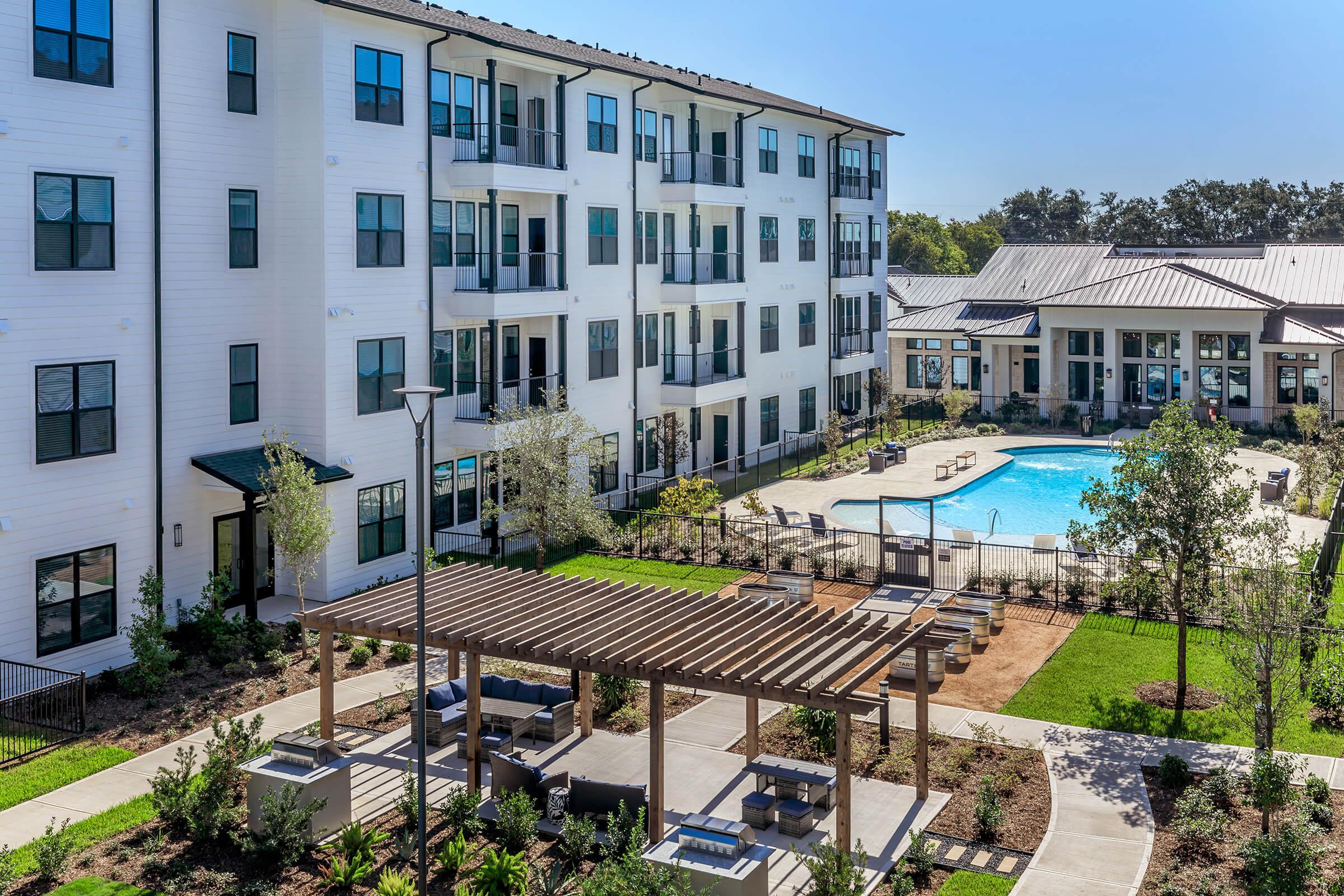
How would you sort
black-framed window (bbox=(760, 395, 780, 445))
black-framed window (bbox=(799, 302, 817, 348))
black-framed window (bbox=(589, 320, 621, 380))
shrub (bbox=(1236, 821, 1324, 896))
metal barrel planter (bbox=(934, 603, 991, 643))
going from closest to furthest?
shrub (bbox=(1236, 821, 1324, 896)) < metal barrel planter (bbox=(934, 603, 991, 643)) < black-framed window (bbox=(589, 320, 621, 380)) < black-framed window (bbox=(760, 395, 780, 445)) < black-framed window (bbox=(799, 302, 817, 348))

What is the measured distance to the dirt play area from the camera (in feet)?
76.2

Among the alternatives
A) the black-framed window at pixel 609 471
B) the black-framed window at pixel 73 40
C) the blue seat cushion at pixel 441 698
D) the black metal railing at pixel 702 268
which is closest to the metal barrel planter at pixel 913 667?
the blue seat cushion at pixel 441 698

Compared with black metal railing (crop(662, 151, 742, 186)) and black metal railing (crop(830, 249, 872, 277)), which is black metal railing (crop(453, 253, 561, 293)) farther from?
black metal railing (crop(830, 249, 872, 277))

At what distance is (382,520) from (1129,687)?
1716cm

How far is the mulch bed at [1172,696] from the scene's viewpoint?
22469 millimetres

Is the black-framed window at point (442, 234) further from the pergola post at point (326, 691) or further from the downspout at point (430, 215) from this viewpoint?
the pergola post at point (326, 691)

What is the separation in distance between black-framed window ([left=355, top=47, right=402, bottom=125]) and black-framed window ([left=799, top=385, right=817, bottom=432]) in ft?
79.8

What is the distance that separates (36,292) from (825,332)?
113 feet

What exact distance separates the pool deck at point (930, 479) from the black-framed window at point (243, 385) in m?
15.1

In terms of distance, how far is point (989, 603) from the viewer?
27.3 metres

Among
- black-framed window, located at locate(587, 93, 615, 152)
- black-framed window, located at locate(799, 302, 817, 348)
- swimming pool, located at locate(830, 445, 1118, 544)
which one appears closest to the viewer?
black-framed window, located at locate(587, 93, 615, 152)

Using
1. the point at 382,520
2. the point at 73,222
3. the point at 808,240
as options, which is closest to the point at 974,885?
the point at 382,520

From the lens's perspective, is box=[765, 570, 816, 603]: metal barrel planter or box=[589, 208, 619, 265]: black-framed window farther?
box=[589, 208, 619, 265]: black-framed window

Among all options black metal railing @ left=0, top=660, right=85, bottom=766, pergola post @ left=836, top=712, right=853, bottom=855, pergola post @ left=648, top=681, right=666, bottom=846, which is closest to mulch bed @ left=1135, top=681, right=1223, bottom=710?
pergola post @ left=836, top=712, right=853, bottom=855
